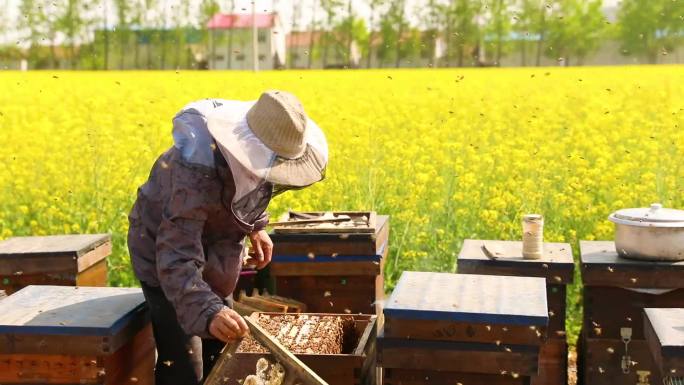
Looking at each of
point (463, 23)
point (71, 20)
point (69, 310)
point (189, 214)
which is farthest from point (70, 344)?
point (71, 20)

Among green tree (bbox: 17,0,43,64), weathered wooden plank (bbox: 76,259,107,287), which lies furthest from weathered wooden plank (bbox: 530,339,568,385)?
green tree (bbox: 17,0,43,64)

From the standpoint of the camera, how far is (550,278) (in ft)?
16.2

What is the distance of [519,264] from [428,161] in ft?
11.3

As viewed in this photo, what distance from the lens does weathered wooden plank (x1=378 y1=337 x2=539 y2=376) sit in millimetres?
3482

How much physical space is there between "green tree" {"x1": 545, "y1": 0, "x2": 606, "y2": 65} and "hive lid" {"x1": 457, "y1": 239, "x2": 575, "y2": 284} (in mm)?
9869

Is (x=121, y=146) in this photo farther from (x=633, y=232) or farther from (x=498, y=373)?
(x=498, y=373)

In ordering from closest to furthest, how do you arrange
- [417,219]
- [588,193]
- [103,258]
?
[103,258] < [417,219] < [588,193]

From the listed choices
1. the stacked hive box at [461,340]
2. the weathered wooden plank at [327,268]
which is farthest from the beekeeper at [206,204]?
the weathered wooden plank at [327,268]

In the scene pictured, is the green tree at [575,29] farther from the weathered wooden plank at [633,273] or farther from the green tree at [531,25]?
the weathered wooden plank at [633,273]

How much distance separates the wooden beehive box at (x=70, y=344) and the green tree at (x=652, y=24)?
12.2 meters

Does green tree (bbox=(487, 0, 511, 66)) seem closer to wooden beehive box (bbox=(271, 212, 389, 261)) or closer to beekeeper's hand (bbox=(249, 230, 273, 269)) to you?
wooden beehive box (bbox=(271, 212, 389, 261))

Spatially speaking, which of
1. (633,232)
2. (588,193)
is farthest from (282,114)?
(588,193)

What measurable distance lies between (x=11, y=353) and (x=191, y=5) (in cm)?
1410

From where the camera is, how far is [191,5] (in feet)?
55.9
